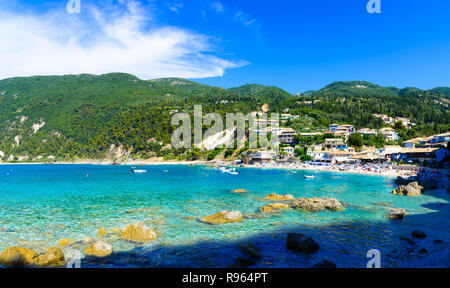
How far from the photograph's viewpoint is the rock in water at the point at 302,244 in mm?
11820

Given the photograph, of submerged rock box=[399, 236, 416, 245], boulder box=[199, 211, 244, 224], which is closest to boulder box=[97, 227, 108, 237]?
boulder box=[199, 211, 244, 224]

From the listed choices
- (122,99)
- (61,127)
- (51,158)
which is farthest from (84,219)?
(122,99)

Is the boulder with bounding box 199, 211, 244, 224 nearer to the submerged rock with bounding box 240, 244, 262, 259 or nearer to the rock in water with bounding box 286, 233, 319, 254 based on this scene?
the submerged rock with bounding box 240, 244, 262, 259

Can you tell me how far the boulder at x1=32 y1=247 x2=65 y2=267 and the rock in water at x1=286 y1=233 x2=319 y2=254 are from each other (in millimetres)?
9720

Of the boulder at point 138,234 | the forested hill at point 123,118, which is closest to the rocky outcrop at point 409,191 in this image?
the boulder at point 138,234

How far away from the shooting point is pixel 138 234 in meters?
13.9

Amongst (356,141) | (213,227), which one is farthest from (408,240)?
(356,141)

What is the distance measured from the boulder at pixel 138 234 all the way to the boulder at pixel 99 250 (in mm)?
1785

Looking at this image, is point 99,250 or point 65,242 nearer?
point 99,250

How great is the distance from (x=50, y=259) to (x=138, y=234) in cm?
402

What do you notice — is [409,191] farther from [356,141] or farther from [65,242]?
[356,141]

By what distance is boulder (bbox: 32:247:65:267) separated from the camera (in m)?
10.6
